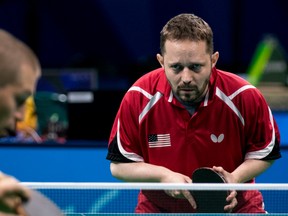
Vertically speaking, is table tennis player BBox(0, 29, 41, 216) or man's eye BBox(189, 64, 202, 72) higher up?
table tennis player BBox(0, 29, 41, 216)

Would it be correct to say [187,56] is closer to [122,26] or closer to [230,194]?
[230,194]

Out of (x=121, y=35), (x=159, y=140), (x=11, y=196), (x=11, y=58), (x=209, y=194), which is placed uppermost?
(x=11, y=58)

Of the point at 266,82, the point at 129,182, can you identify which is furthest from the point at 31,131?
the point at 129,182

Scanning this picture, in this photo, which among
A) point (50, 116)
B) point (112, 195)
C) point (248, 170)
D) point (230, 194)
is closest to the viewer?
point (230, 194)

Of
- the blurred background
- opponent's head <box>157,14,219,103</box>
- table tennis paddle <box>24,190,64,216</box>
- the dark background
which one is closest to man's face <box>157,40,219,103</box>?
opponent's head <box>157,14,219,103</box>

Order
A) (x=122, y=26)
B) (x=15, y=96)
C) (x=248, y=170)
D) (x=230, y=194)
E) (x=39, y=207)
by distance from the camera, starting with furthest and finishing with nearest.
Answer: (x=122, y=26), (x=248, y=170), (x=230, y=194), (x=39, y=207), (x=15, y=96)

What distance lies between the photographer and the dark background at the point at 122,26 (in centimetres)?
1405

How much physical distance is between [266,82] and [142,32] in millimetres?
3573

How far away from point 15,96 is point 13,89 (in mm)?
30

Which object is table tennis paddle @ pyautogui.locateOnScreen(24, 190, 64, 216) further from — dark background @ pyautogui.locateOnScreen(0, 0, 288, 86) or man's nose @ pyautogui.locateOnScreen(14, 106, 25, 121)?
dark background @ pyautogui.locateOnScreen(0, 0, 288, 86)

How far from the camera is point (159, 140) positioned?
4.91m

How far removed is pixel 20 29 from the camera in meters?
14.7

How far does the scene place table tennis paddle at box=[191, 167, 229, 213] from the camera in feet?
15.0

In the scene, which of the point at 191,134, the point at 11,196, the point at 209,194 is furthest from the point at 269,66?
the point at 11,196
